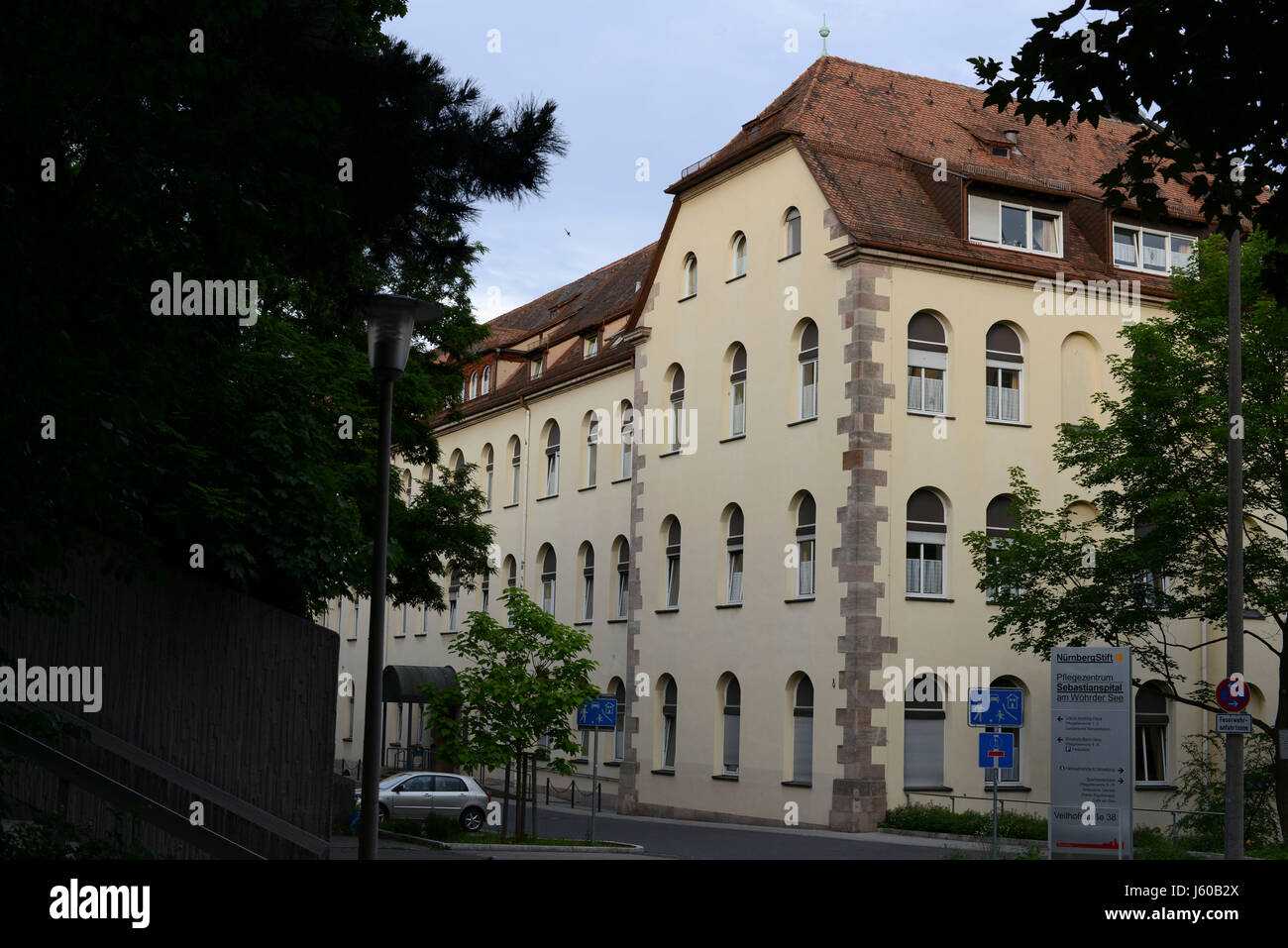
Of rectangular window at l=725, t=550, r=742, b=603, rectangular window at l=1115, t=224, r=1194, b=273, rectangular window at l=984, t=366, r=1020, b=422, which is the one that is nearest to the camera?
rectangular window at l=984, t=366, r=1020, b=422

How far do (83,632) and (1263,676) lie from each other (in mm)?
29461

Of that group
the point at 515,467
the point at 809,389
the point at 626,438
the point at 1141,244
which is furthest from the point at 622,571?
the point at 1141,244

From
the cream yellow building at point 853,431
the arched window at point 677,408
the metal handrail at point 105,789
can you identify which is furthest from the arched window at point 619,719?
the metal handrail at point 105,789

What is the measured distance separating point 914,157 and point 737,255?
4783 mm

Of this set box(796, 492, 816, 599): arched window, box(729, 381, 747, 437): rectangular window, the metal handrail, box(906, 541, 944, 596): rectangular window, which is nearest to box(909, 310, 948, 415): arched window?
box(906, 541, 944, 596): rectangular window

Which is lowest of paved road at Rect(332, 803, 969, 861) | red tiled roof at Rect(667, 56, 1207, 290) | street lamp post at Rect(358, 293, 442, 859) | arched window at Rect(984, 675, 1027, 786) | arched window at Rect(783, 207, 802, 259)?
paved road at Rect(332, 803, 969, 861)

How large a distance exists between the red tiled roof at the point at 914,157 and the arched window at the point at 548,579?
13278 millimetres

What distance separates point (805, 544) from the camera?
34.3 metres

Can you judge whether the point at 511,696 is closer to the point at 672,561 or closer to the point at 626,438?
the point at 672,561

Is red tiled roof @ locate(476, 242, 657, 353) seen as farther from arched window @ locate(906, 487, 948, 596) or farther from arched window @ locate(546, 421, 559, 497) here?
arched window @ locate(906, 487, 948, 596)

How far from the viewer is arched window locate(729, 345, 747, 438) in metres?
37.2

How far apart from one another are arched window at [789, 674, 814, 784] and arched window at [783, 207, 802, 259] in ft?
31.6

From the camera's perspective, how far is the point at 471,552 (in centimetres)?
3300
